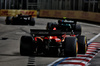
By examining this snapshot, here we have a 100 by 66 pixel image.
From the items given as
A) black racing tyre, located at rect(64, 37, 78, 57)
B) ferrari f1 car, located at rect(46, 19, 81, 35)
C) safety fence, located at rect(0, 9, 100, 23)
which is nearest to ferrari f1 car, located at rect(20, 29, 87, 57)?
black racing tyre, located at rect(64, 37, 78, 57)

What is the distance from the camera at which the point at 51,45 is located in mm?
11453

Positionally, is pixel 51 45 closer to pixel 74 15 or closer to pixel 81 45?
pixel 81 45

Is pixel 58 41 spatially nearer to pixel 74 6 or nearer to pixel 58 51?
pixel 58 51

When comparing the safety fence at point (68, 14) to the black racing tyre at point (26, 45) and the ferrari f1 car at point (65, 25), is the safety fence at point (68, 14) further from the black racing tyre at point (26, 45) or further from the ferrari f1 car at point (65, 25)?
the black racing tyre at point (26, 45)

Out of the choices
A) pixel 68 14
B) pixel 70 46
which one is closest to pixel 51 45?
pixel 70 46

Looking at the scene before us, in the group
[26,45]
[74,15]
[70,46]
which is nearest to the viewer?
[70,46]

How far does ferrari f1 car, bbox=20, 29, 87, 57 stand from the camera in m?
11.1

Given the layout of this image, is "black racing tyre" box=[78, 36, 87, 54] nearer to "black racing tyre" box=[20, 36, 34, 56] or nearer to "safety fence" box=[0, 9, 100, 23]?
"black racing tyre" box=[20, 36, 34, 56]

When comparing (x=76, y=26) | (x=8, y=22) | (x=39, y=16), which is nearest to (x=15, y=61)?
(x=76, y=26)

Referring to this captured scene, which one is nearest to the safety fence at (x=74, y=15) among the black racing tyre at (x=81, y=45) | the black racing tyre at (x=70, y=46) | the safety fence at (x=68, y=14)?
the safety fence at (x=68, y=14)

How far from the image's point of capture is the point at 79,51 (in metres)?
11.9

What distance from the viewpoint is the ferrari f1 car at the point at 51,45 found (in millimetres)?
11117

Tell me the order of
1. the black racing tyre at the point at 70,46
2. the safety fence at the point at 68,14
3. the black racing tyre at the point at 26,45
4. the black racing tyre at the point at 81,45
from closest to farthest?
1. the black racing tyre at the point at 70,46
2. the black racing tyre at the point at 26,45
3. the black racing tyre at the point at 81,45
4. the safety fence at the point at 68,14

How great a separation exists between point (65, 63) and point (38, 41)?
5.89ft
